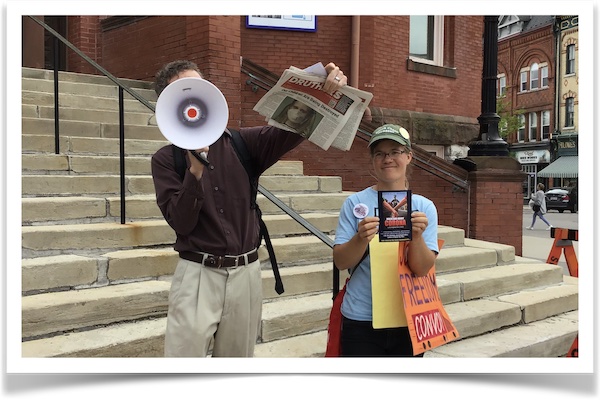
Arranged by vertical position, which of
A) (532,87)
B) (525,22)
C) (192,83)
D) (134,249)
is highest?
(525,22)

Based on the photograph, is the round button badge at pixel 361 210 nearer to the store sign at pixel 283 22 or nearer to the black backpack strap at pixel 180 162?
the black backpack strap at pixel 180 162

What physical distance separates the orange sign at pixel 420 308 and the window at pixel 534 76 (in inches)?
1503

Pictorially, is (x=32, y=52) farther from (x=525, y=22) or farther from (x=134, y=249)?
(x=525, y=22)

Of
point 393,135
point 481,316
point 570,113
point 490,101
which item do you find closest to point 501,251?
point 481,316

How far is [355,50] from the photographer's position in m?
9.27

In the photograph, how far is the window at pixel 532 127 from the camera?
3856 cm

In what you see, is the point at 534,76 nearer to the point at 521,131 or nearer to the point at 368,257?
the point at 521,131

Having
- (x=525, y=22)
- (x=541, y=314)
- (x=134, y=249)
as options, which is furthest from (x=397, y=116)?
(x=525, y=22)

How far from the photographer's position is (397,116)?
9.82 m

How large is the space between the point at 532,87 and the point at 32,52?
115 feet

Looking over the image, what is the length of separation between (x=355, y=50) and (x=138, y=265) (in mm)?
5904

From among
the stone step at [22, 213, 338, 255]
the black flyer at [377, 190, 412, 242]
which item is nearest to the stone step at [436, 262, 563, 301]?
the stone step at [22, 213, 338, 255]
